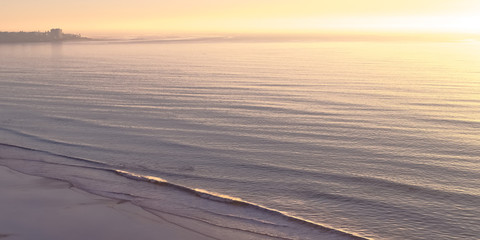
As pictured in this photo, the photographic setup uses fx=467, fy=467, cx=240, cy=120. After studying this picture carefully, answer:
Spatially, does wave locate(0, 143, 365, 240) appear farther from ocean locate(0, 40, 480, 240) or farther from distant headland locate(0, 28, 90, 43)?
distant headland locate(0, 28, 90, 43)

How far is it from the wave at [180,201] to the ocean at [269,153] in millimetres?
43

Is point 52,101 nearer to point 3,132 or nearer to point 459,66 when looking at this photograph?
A: point 3,132

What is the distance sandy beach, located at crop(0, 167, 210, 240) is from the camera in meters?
9.32

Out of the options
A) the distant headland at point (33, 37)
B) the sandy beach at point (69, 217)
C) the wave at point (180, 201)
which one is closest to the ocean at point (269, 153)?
the wave at point (180, 201)

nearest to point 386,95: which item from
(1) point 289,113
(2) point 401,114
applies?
(2) point 401,114

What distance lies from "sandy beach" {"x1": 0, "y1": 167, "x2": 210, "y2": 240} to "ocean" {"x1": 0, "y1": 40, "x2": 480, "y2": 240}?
1.58 ft

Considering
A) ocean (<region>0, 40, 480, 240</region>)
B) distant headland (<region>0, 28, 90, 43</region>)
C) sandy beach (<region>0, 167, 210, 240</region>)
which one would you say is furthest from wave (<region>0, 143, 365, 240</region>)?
distant headland (<region>0, 28, 90, 43</region>)

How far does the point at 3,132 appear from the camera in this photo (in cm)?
1895

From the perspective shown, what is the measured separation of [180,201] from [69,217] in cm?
262

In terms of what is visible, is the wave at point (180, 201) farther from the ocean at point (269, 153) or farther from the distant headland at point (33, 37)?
the distant headland at point (33, 37)

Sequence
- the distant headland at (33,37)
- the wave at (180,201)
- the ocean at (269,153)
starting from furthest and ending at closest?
the distant headland at (33,37)
the ocean at (269,153)
the wave at (180,201)

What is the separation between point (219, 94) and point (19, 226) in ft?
61.2

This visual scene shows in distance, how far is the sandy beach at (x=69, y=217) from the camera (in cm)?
932

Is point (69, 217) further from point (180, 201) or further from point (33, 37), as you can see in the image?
point (33, 37)
